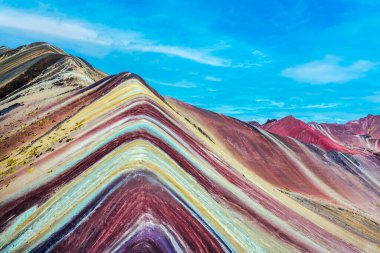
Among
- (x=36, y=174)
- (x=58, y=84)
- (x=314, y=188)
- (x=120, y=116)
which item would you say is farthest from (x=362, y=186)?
(x=36, y=174)

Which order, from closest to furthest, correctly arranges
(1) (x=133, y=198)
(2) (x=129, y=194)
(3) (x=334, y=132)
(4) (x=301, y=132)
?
(1) (x=133, y=198) < (2) (x=129, y=194) < (4) (x=301, y=132) < (3) (x=334, y=132)

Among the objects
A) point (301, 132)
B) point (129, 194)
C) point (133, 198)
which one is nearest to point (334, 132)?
point (301, 132)

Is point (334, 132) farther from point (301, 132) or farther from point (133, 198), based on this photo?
point (133, 198)

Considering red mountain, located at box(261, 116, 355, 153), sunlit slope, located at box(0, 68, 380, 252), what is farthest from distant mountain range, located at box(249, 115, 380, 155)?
sunlit slope, located at box(0, 68, 380, 252)

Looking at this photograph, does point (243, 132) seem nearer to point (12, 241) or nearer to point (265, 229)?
point (265, 229)

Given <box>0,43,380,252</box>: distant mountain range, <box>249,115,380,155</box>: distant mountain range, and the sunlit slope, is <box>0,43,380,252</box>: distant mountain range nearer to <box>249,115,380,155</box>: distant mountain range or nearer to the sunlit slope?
the sunlit slope

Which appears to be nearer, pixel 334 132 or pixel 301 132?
pixel 301 132

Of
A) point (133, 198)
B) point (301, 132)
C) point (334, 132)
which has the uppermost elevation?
point (334, 132)

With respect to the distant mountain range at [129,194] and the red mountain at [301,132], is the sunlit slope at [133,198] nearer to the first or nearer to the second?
the distant mountain range at [129,194]

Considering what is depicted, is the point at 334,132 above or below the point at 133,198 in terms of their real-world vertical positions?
above

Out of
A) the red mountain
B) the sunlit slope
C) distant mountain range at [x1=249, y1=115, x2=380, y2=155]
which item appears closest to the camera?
the sunlit slope

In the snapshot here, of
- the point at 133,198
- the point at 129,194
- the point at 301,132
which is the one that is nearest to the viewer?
the point at 133,198
